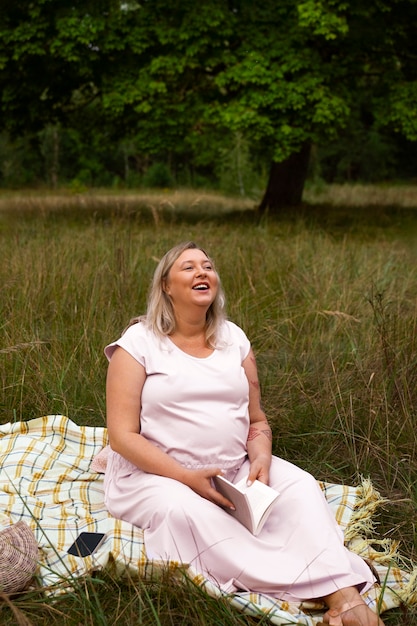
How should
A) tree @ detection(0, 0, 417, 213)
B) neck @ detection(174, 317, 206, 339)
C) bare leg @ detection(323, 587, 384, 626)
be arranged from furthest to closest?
tree @ detection(0, 0, 417, 213) → neck @ detection(174, 317, 206, 339) → bare leg @ detection(323, 587, 384, 626)

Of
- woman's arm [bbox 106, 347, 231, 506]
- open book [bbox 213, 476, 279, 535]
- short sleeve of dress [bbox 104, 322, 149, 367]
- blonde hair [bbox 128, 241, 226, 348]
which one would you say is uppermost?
blonde hair [bbox 128, 241, 226, 348]

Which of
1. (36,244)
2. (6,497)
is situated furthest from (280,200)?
(6,497)

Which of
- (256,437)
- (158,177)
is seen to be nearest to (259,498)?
(256,437)

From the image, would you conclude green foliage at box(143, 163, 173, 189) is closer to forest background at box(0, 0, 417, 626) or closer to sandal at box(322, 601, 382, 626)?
forest background at box(0, 0, 417, 626)

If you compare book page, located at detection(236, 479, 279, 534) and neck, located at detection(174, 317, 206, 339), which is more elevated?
neck, located at detection(174, 317, 206, 339)

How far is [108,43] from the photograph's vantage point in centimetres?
1173

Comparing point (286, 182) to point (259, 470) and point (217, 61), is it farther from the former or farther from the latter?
point (259, 470)

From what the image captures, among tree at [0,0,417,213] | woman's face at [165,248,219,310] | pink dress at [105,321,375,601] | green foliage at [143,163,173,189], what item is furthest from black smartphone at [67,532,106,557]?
green foliage at [143,163,173,189]

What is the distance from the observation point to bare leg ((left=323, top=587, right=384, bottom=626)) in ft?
8.08

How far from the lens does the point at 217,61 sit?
11531 mm

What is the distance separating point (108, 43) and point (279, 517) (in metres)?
10.1

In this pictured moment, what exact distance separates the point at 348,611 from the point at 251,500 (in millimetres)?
453

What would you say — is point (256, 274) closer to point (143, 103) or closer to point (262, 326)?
point (262, 326)

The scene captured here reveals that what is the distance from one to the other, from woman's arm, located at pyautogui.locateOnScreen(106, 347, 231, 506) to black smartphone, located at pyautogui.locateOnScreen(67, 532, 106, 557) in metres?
0.29
